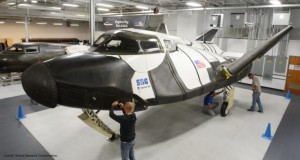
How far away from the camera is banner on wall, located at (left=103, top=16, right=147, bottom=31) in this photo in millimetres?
→ 15125

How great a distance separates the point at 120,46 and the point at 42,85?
6.77ft

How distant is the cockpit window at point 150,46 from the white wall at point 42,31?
969 inches

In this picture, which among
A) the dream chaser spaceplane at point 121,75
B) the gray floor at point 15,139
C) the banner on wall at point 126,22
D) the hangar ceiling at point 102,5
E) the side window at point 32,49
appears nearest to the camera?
the dream chaser spaceplane at point 121,75

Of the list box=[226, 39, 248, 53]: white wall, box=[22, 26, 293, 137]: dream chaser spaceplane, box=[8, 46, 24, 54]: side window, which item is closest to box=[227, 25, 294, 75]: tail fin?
box=[22, 26, 293, 137]: dream chaser spaceplane

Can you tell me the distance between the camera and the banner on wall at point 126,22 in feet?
49.6

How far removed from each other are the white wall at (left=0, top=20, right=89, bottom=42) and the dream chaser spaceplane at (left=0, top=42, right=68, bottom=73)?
1609cm

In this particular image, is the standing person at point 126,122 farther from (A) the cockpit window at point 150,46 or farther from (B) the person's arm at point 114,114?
(A) the cockpit window at point 150,46

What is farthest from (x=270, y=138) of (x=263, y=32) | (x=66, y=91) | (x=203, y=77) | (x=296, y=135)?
(x=263, y=32)

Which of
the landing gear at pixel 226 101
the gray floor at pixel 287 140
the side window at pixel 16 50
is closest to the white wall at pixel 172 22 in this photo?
the landing gear at pixel 226 101

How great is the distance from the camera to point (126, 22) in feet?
52.0

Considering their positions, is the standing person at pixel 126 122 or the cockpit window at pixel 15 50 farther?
→ the cockpit window at pixel 15 50

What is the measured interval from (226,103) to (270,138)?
84.0 inches

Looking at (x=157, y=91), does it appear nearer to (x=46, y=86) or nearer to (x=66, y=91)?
(x=66, y=91)

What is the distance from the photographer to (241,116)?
871 centimetres
